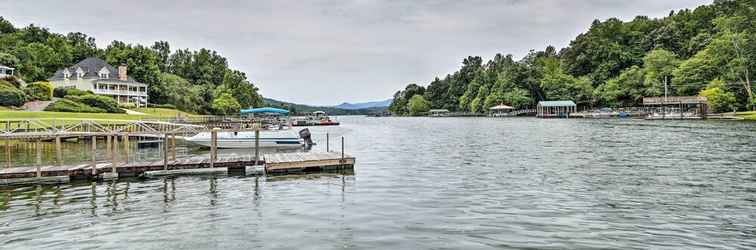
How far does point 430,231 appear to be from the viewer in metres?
10.9

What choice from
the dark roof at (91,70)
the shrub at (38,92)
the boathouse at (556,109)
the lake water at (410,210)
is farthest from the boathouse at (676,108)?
the dark roof at (91,70)

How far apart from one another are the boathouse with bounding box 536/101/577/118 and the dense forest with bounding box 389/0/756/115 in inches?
219

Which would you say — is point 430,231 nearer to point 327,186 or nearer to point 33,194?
point 327,186

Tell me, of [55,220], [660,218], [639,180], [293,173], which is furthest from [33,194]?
[639,180]

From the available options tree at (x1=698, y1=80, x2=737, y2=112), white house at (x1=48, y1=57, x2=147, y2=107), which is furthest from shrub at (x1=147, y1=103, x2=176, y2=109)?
tree at (x1=698, y1=80, x2=737, y2=112)

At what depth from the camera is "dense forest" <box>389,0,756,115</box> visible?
80.1 m

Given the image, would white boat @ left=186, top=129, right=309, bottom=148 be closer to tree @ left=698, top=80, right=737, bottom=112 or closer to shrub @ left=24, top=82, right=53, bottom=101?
shrub @ left=24, top=82, right=53, bottom=101

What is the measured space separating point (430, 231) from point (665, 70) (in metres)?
106

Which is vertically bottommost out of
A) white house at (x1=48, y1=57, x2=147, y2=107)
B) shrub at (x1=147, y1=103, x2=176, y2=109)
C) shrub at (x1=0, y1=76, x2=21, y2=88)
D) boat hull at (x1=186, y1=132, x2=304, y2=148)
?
boat hull at (x1=186, y1=132, x2=304, y2=148)

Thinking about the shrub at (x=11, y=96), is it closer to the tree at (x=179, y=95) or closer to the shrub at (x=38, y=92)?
the shrub at (x=38, y=92)

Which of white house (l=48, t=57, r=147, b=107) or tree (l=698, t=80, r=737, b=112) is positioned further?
white house (l=48, t=57, r=147, b=107)

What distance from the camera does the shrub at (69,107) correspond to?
5628 cm

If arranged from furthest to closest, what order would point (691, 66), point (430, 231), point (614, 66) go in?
1. point (614, 66)
2. point (691, 66)
3. point (430, 231)

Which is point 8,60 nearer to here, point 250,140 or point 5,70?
point 5,70
